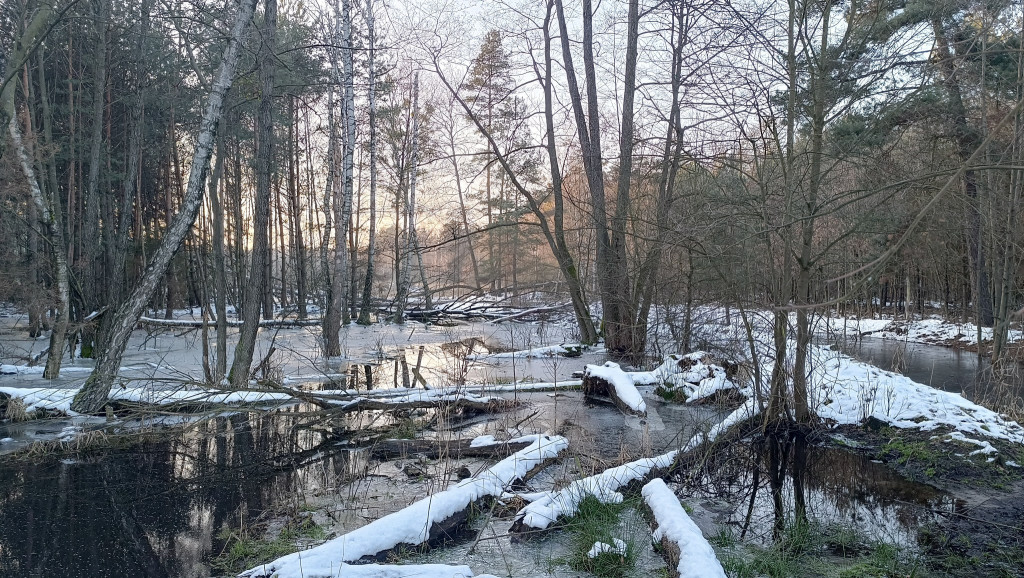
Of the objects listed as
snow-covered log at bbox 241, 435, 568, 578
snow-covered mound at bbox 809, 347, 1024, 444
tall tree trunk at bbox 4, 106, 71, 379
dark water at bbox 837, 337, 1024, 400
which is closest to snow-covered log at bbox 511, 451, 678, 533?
snow-covered log at bbox 241, 435, 568, 578

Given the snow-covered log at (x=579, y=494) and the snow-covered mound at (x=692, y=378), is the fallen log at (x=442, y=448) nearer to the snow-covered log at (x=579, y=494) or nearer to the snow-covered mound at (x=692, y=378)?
the snow-covered log at (x=579, y=494)

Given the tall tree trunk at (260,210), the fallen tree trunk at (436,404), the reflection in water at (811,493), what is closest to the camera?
the reflection in water at (811,493)

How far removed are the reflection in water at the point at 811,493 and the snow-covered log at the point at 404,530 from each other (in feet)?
6.00

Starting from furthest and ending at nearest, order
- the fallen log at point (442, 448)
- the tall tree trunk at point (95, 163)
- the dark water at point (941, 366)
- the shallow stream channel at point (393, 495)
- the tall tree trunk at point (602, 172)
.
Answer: the tall tree trunk at point (602, 172), the tall tree trunk at point (95, 163), the dark water at point (941, 366), the fallen log at point (442, 448), the shallow stream channel at point (393, 495)

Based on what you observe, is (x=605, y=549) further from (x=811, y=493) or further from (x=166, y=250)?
(x=166, y=250)

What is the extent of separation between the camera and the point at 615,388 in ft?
29.1

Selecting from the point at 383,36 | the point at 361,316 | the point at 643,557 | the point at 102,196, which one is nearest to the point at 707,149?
the point at 643,557

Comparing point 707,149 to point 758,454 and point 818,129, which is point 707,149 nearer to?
point 818,129

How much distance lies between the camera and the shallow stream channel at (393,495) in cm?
409

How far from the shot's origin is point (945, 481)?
5.82m

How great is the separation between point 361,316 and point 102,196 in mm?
8872

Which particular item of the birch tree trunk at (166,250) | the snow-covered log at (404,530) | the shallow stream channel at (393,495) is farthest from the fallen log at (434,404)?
the birch tree trunk at (166,250)

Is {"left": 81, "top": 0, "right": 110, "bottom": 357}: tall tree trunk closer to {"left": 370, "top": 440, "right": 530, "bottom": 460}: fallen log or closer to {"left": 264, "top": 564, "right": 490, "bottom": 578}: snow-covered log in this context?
{"left": 370, "top": 440, "right": 530, "bottom": 460}: fallen log

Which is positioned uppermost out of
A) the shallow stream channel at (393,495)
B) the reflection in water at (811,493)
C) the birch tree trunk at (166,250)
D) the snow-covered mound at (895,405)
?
the birch tree trunk at (166,250)
